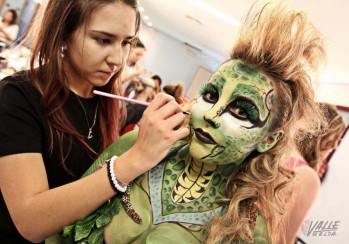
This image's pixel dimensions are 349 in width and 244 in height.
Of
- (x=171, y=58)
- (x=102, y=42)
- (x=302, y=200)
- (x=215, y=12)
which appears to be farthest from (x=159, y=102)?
(x=171, y=58)

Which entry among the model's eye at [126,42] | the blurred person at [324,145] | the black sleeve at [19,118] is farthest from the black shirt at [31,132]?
the blurred person at [324,145]

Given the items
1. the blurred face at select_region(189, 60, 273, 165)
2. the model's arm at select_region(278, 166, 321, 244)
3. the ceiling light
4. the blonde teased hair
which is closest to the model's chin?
the blurred face at select_region(189, 60, 273, 165)

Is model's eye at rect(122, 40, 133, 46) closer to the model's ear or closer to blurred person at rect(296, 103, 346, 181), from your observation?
the model's ear

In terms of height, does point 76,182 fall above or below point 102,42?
below

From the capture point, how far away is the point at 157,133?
611mm

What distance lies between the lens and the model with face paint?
63cm

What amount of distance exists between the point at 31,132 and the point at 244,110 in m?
0.50

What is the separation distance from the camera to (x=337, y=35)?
6.98 ft

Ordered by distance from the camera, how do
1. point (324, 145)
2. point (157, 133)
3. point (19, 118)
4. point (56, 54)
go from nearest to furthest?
point (157, 133) < point (19, 118) < point (56, 54) < point (324, 145)

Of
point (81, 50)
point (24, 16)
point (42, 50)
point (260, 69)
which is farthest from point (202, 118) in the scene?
point (24, 16)

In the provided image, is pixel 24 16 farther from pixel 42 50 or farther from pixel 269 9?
pixel 269 9

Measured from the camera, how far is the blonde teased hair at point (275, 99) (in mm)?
633

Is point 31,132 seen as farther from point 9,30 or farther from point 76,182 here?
point 9,30

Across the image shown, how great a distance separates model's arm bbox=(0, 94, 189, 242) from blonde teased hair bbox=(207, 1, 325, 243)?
0.61 feet
